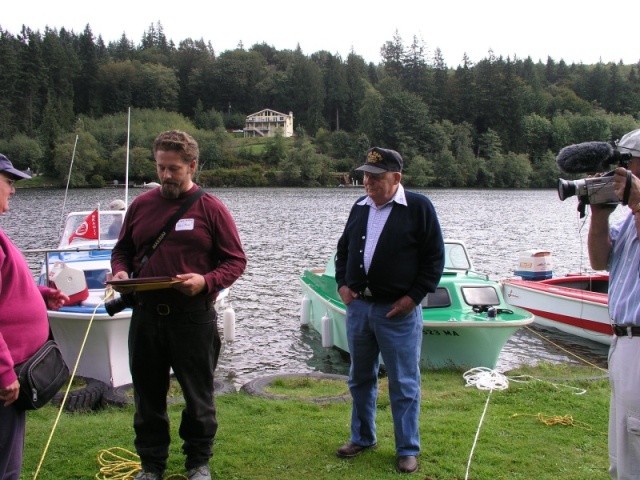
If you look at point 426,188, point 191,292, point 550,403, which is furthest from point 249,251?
point 426,188

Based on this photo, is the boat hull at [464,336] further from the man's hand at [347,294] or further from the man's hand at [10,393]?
the man's hand at [10,393]

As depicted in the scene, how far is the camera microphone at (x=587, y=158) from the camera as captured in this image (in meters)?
3.40

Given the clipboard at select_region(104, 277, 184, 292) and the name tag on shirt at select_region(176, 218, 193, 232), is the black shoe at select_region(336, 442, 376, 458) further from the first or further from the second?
the name tag on shirt at select_region(176, 218, 193, 232)

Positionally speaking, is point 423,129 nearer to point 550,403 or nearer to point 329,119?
point 329,119

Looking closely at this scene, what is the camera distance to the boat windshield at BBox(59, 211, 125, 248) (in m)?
13.4

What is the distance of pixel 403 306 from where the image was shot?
4730mm

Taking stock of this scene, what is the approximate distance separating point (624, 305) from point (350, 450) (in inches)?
98.6

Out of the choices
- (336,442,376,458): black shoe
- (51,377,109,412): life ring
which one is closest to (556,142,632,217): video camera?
(336,442,376,458): black shoe

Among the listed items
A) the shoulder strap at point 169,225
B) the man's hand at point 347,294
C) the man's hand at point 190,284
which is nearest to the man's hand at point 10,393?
the man's hand at point 190,284

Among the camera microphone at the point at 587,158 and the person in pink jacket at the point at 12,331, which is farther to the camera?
the camera microphone at the point at 587,158

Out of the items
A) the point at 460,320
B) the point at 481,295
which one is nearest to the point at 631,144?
the point at 460,320

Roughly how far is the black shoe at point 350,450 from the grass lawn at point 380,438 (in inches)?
2.7

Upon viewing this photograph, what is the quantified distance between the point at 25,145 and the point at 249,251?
7739 cm

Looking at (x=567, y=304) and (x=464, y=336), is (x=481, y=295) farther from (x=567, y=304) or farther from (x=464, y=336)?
(x=567, y=304)
